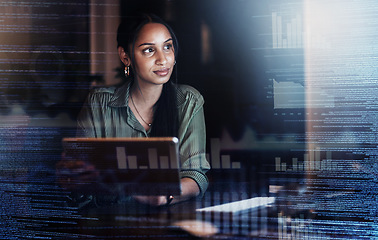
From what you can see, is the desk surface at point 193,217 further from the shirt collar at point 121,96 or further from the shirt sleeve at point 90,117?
the shirt collar at point 121,96

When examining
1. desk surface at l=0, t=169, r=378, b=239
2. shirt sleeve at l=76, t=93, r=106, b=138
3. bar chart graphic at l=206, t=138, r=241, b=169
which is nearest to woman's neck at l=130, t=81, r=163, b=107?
shirt sleeve at l=76, t=93, r=106, b=138

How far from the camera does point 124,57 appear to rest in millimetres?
1181

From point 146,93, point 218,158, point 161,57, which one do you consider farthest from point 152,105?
Result: point 218,158

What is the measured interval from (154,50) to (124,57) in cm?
10

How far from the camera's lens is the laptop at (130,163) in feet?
3.76

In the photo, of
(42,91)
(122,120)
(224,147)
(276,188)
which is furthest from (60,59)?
(276,188)

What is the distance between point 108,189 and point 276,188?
0.53 meters

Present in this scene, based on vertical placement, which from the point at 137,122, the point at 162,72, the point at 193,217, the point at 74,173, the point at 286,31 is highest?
the point at 286,31

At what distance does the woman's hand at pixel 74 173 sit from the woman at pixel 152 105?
104mm

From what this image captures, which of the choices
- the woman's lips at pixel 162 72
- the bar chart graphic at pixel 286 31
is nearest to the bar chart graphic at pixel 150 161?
the woman's lips at pixel 162 72

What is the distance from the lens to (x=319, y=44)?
3.71 ft

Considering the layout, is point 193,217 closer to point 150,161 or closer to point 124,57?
point 150,161

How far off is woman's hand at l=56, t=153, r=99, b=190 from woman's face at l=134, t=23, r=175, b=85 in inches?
13.9

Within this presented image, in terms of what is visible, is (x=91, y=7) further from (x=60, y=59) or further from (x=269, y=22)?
(x=269, y=22)
